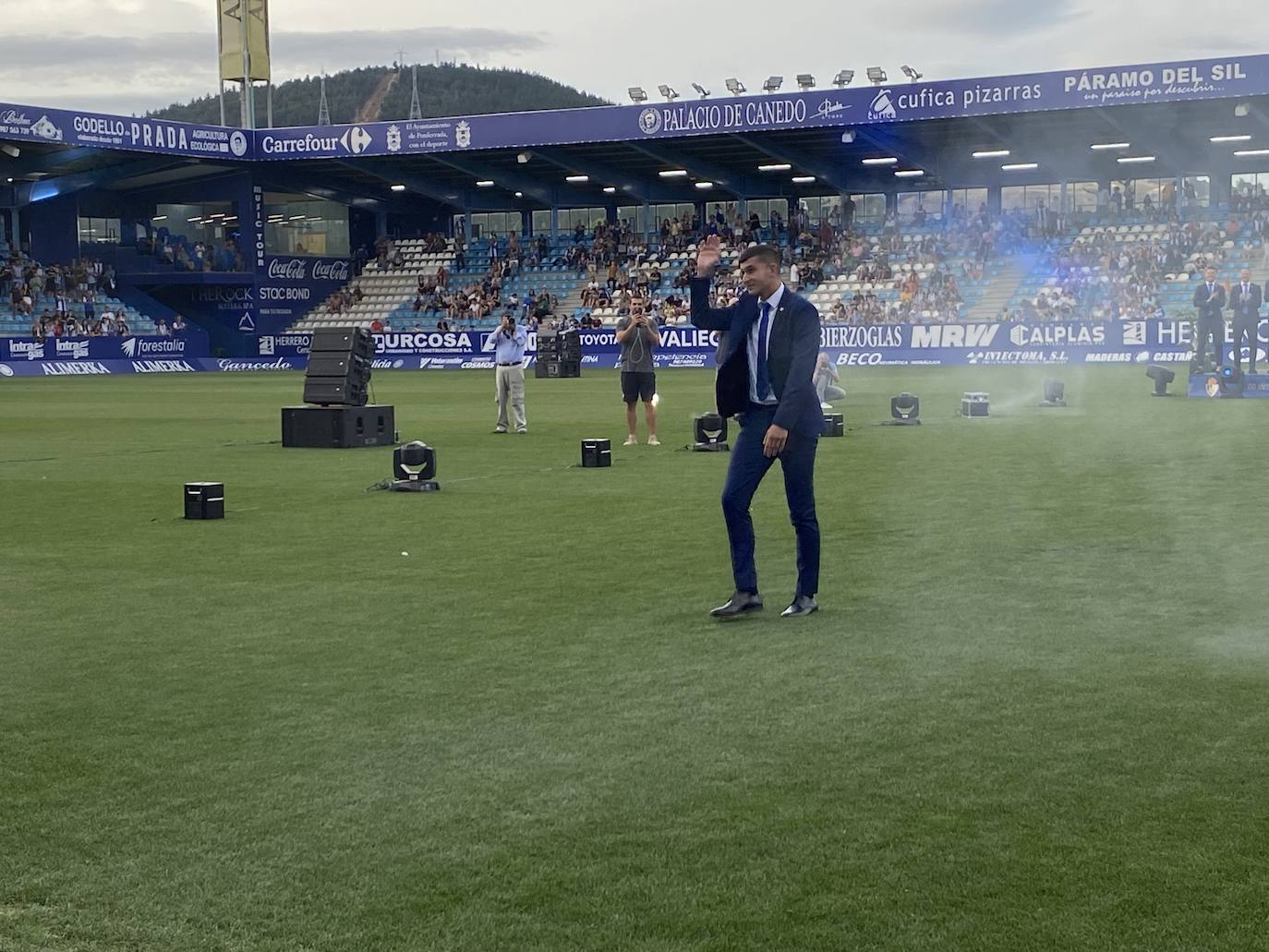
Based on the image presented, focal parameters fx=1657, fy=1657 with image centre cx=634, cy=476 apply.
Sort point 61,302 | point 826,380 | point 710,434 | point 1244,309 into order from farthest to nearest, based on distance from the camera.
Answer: point 61,302 < point 1244,309 < point 826,380 < point 710,434

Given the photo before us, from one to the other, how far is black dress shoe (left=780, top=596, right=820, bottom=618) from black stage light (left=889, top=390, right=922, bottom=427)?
1510 cm

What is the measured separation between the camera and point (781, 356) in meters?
8.88

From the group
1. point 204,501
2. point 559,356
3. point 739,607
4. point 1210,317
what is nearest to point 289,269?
point 559,356

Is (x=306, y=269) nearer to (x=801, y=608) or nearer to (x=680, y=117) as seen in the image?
(x=680, y=117)

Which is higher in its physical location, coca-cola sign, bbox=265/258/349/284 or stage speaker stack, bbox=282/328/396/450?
coca-cola sign, bbox=265/258/349/284

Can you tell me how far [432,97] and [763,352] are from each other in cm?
18357

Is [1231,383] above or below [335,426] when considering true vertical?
above

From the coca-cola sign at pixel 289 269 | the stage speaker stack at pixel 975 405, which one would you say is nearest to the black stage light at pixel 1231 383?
the stage speaker stack at pixel 975 405

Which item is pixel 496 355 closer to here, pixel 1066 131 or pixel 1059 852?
pixel 1059 852

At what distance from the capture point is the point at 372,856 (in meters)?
5.00

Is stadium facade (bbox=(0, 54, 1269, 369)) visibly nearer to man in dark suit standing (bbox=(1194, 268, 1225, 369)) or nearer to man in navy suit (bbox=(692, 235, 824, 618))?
man in dark suit standing (bbox=(1194, 268, 1225, 369))

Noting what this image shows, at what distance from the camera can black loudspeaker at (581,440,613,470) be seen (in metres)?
18.4

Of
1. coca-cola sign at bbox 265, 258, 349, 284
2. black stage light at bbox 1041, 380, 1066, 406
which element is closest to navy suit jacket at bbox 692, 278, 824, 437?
black stage light at bbox 1041, 380, 1066, 406

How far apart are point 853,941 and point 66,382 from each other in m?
46.9
